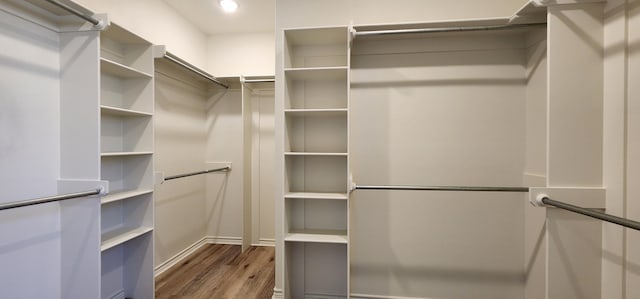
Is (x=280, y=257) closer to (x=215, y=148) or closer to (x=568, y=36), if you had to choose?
(x=215, y=148)

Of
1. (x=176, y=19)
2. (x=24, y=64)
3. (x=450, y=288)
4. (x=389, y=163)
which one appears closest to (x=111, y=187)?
(x=24, y=64)

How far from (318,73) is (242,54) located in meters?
1.87

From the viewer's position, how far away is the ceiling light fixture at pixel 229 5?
8.66 feet

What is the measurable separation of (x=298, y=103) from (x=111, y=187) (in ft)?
5.36

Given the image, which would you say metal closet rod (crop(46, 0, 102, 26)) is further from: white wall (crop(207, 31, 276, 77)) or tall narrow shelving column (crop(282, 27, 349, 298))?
white wall (crop(207, 31, 276, 77))

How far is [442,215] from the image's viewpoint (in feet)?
6.93

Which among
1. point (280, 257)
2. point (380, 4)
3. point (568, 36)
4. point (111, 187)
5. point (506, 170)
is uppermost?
point (380, 4)

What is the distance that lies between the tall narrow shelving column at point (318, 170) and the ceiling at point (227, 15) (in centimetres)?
98

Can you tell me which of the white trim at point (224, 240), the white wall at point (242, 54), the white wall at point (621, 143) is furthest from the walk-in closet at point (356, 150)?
the white trim at point (224, 240)

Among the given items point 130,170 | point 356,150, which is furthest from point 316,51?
point 130,170

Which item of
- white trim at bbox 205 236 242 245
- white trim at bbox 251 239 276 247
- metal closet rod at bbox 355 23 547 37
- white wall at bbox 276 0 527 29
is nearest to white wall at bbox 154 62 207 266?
white trim at bbox 205 236 242 245

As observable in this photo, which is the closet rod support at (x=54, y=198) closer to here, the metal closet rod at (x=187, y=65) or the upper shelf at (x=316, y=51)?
the metal closet rod at (x=187, y=65)

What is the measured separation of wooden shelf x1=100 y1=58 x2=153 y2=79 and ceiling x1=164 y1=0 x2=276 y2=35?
1086 millimetres

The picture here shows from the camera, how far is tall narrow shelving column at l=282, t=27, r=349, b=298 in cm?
217
